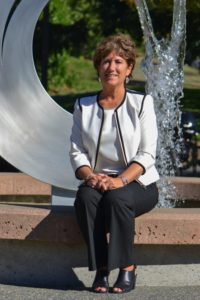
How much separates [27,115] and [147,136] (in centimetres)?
151

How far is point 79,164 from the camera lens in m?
6.15

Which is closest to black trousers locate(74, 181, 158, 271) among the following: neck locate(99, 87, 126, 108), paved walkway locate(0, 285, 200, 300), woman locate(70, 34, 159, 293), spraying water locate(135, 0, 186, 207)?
woman locate(70, 34, 159, 293)

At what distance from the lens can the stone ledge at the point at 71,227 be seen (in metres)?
6.10

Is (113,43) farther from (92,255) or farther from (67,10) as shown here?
(67,10)

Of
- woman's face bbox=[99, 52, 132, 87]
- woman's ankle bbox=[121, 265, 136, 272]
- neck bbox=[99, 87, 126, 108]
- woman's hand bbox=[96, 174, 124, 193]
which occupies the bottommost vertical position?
woman's ankle bbox=[121, 265, 136, 272]

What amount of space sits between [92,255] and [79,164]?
23.5 inches

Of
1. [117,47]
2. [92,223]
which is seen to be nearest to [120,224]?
[92,223]

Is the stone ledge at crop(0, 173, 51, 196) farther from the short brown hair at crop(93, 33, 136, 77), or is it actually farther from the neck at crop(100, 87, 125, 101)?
the short brown hair at crop(93, 33, 136, 77)

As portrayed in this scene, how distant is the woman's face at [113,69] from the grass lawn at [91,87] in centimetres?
1534

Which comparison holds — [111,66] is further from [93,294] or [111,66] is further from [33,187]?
[33,187]

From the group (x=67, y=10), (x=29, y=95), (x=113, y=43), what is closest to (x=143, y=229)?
(x=113, y=43)

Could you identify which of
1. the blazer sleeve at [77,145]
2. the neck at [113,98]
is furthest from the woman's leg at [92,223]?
the neck at [113,98]

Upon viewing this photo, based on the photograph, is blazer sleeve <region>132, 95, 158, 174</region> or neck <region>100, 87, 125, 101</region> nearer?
blazer sleeve <region>132, 95, 158, 174</region>

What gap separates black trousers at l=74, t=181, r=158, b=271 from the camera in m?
5.84
